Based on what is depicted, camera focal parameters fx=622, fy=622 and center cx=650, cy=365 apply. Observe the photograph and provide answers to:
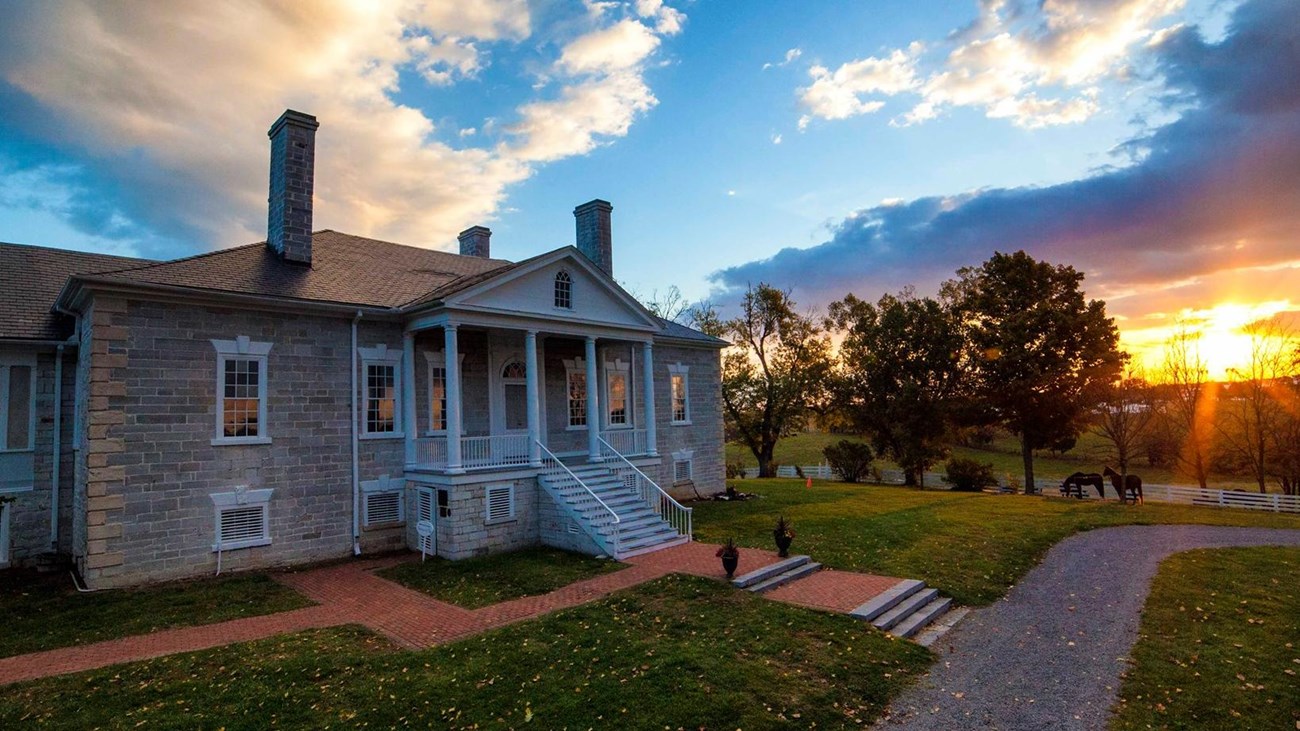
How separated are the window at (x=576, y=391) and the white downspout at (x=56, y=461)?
471 inches

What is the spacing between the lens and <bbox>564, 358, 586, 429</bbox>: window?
19812mm

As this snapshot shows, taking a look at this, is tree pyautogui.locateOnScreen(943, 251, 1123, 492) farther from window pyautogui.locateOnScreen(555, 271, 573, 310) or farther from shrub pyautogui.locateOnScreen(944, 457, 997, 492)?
window pyautogui.locateOnScreen(555, 271, 573, 310)

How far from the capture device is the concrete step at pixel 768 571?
11.4 meters

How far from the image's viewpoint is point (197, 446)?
1284cm

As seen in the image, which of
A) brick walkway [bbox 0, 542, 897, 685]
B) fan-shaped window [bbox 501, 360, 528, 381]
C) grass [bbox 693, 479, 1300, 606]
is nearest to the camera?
brick walkway [bbox 0, 542, 897, 685]

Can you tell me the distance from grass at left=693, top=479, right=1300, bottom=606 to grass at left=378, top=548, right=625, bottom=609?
4.00 meters

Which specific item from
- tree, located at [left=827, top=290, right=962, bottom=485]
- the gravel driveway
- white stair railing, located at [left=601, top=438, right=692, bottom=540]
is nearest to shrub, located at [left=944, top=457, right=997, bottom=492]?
tree, located at [left=827, top=290, right=962, bottom=485]

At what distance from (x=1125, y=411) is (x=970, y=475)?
7584 mm

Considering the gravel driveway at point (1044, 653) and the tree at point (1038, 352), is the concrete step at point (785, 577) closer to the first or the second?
the gravel driveway at point (1044, 653)

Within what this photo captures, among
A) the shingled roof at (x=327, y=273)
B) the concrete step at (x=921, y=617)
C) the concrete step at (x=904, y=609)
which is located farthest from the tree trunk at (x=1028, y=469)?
the shingled roof at (x=327, y=273)

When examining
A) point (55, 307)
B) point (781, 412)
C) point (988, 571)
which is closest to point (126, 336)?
point (55, 307)

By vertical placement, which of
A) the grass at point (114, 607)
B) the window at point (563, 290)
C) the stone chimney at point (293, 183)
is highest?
the stone chimney at point (293, 183)

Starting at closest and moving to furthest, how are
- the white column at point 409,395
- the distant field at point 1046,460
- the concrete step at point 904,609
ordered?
1. the concrete step at point 904,609
2. the white column at point 409,395
3. the distant field at point 1046,460

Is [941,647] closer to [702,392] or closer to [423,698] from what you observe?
[423,698]
